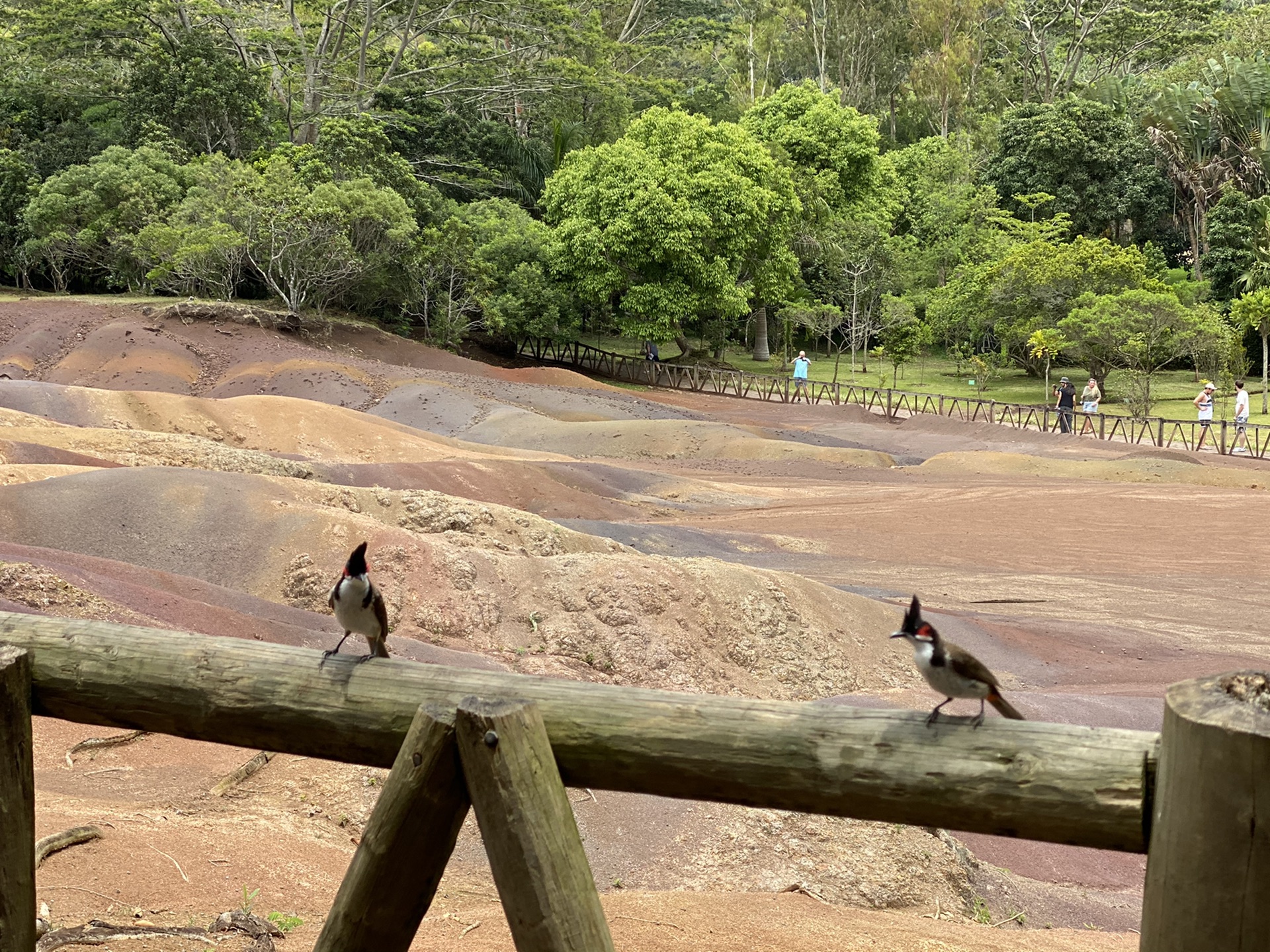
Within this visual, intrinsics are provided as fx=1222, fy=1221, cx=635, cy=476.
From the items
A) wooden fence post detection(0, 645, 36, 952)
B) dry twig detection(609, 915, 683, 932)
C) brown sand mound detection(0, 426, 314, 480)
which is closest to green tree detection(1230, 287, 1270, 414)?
brown sand mound detection(0, 426, 314, 480)

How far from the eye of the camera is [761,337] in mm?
54000

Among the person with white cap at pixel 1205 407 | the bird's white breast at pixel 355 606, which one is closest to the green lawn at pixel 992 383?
the person with white cap at pixel 1205 407

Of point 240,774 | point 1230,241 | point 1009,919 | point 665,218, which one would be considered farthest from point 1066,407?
point 240,774

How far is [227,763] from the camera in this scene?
8273 millimetres

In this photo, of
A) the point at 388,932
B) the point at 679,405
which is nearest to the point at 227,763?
the point at 388,932

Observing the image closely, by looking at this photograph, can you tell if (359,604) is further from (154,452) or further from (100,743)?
(154,452)

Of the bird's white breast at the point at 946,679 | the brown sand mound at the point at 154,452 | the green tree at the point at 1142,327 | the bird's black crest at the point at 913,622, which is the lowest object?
the brown sand mound at the point at 154,452

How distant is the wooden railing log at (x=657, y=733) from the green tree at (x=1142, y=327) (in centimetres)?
3514

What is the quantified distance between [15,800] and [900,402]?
35163mm

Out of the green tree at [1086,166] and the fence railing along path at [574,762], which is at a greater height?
the green tree at [1086,166]

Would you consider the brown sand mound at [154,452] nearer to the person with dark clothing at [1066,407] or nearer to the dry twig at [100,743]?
the dry twig at [100,743]

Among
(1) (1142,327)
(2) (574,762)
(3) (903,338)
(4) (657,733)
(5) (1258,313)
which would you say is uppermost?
(5) (1258,313)

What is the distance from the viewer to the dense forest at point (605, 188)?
128 ft

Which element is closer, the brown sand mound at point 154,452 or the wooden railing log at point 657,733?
the wooden railing log at point 657,733
